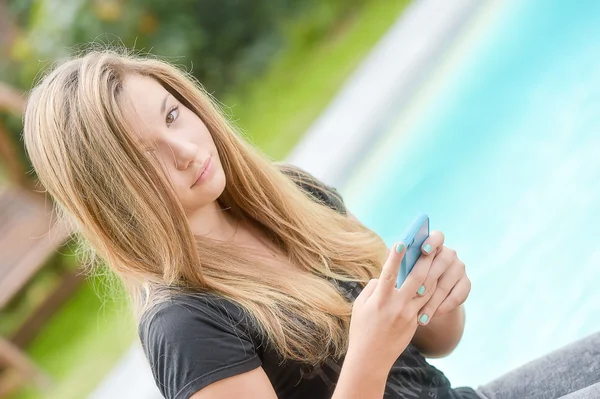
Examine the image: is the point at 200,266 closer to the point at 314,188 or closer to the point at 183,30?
the point at 314,188

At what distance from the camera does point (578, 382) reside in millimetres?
1617

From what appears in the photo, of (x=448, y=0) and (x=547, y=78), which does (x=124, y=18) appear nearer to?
(x=448, y=0)

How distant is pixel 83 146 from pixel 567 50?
3.18 meters

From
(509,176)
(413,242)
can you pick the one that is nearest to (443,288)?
(413,242)

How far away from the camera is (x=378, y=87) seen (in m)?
3.54

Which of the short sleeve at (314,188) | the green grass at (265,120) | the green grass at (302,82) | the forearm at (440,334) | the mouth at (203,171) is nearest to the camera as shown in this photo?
the mouth at (203,171)

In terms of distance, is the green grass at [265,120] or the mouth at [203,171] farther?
the green grass at [265,120]

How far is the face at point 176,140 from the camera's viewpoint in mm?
1378

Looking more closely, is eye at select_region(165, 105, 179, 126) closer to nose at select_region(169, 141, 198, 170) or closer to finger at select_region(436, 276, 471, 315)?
nose at select_region(169, 141, 198, 170)

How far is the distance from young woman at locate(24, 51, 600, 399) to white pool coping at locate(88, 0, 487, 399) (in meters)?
1.64

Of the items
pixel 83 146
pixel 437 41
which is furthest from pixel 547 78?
pixel 83 146

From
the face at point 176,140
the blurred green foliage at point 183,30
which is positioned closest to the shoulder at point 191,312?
the face at point 176,140

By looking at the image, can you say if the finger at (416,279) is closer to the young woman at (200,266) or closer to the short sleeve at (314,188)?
the young woman at (200,266)

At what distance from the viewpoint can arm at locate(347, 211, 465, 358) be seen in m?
1.68
